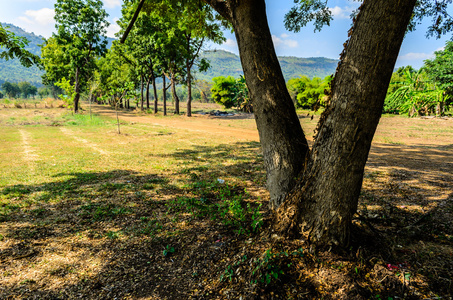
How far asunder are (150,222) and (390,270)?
359 cm

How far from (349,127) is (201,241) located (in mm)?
2576

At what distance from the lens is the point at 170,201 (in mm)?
5207

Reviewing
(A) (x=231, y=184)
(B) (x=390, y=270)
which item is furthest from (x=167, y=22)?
(B) (x=390, y=270)

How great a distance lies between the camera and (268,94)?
3.21 metres

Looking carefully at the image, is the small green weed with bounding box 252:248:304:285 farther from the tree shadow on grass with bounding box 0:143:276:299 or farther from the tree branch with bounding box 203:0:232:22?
the tree branch with bounding box 203:0:232:22

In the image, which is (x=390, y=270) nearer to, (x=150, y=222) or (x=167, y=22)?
(x=150, y=222)

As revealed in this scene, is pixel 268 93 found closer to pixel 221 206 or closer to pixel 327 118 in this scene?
pixel 327 118

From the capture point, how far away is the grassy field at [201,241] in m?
2.51

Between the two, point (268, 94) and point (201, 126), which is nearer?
point (268, 94)

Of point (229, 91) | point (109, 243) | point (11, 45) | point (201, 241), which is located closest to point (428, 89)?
point (229, 91)

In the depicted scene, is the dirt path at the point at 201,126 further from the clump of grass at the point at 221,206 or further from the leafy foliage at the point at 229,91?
the leafy foliage at the point at 229,91

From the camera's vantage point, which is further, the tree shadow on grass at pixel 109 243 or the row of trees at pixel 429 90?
the row of trees at pixel 429 90

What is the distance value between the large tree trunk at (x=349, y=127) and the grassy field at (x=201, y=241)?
365 millimetres

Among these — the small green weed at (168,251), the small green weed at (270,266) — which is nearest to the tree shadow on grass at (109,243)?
the small green weed at (168,251)
